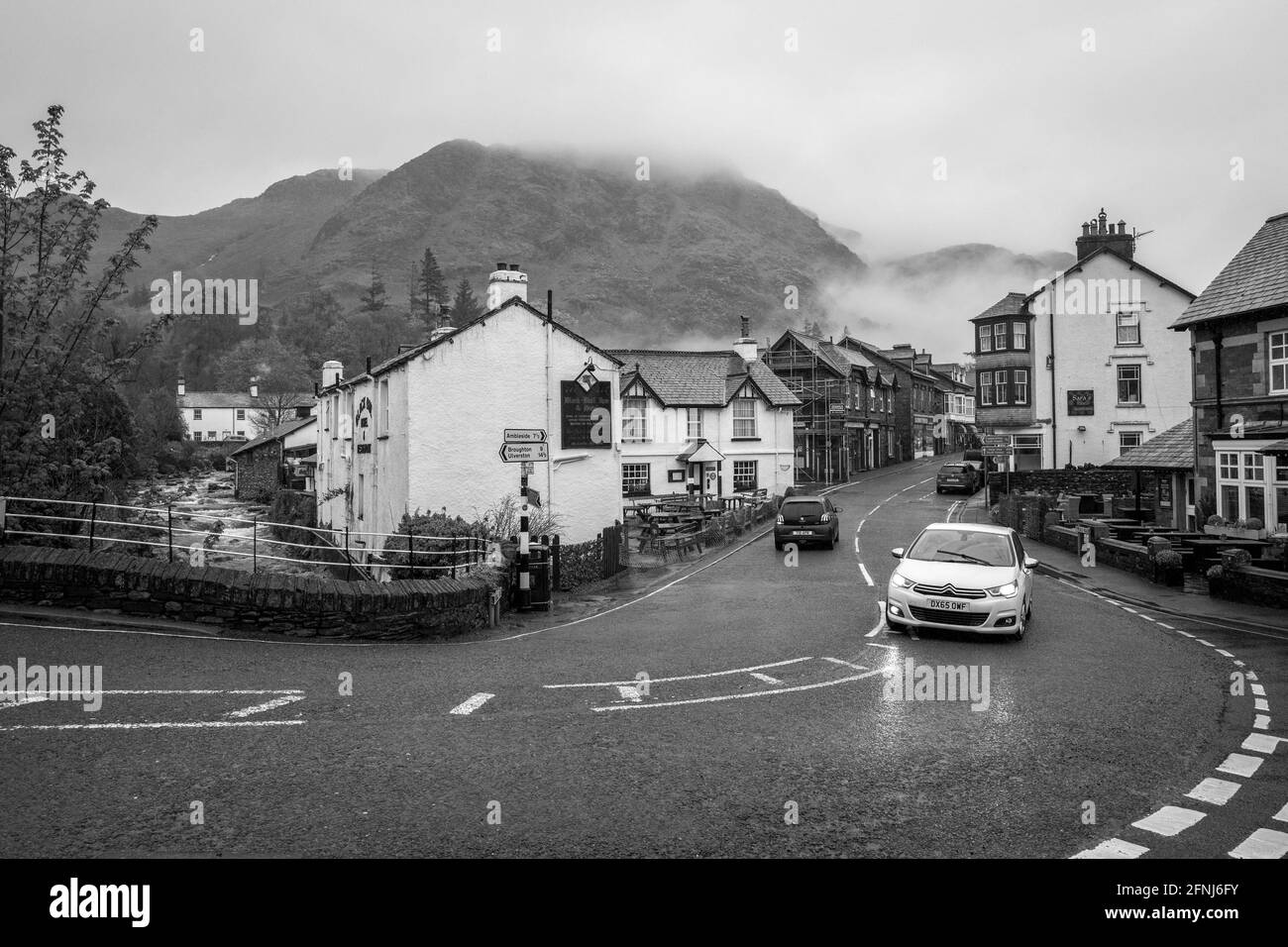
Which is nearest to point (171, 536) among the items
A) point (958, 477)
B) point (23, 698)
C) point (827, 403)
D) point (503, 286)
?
point (23, 698)

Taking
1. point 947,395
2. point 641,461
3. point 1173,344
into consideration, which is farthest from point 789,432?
point 947,395

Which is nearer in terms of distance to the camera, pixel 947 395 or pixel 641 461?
pixel 641 461

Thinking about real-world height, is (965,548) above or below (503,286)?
below

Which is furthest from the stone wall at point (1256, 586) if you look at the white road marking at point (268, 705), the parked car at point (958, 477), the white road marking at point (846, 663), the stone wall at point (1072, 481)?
the parked car at point (958, 477)

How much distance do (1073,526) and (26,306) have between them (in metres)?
29.7

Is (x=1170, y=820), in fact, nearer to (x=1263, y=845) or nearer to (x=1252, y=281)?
(x=1263, y=845)

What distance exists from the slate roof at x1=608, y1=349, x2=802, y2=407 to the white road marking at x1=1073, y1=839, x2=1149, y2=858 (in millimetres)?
42456

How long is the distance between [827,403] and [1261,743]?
55984 millimetres

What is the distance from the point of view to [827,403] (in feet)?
207

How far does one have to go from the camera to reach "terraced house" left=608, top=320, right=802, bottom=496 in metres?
47.7

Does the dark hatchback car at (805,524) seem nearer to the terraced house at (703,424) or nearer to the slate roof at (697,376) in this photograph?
the terraced house at (703,424)

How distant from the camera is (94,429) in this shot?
1798cm

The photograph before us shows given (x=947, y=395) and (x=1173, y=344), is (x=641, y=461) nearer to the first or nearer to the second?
(x=1173, y=344)

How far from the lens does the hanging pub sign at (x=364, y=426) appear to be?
97.3 ft
